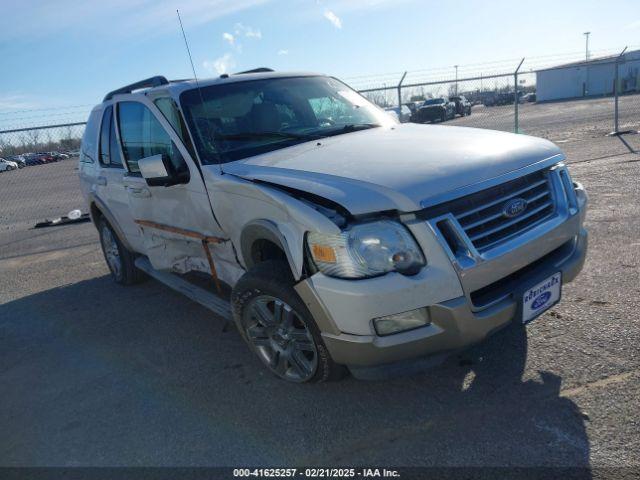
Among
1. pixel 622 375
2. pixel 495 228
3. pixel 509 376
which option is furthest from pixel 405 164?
pixel 622 375

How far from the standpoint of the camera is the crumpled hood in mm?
2689

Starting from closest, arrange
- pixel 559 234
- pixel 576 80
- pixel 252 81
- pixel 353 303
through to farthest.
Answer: pixel 353 303 < pixel 559 234 < pixel 252 81 < pixel 576 80

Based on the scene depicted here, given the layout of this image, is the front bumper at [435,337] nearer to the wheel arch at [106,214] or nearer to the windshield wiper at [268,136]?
the windshield wiper at [268,136]

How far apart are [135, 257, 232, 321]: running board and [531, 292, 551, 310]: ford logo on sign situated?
6.45 ft

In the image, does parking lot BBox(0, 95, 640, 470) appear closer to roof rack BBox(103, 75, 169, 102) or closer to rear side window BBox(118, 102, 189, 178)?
rear side window BBox(118, 102, 189, 178)

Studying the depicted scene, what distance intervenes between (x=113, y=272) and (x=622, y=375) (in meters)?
5.15

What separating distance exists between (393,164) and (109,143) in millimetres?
3451

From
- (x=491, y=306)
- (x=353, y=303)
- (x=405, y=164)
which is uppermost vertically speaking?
(x=405, y=164)

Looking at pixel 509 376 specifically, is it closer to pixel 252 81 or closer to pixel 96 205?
pixel 252 81

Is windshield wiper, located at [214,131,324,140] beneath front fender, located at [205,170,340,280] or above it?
above

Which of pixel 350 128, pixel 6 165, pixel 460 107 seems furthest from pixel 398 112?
pixel 6 165

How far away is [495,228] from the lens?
2.86m

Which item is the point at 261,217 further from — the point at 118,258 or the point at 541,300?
the point at 118,258

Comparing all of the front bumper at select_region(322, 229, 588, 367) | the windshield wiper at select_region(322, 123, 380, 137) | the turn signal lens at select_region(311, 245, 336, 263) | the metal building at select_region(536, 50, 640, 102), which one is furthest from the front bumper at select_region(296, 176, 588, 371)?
the metal building at select_region(536, 50, 640, 102)
